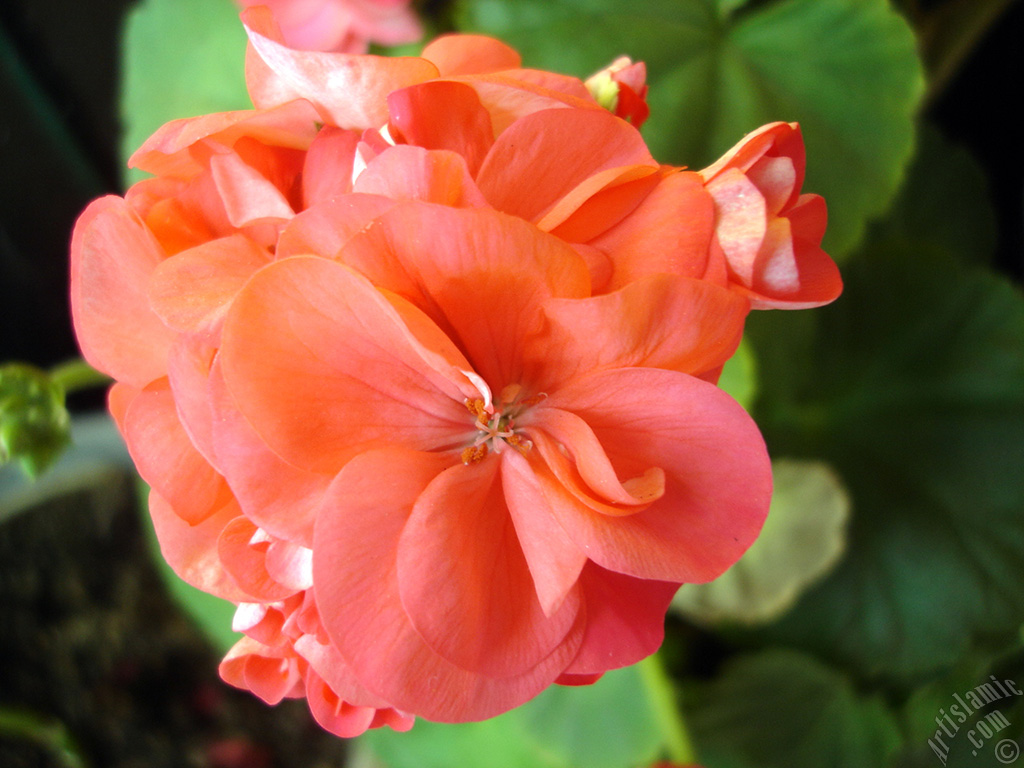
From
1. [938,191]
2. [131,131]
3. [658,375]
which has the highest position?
[658,375]

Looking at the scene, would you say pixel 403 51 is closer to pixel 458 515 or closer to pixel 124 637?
pixel 458 515

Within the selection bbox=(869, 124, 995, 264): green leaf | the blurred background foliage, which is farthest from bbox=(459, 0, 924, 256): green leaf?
bbox=(869, 124, 995, 264): green leaf

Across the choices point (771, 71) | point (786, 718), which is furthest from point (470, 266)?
point (786, 718)

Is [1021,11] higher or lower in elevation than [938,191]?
higher

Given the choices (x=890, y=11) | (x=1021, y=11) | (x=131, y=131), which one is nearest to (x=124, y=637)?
(x=131, y=131)

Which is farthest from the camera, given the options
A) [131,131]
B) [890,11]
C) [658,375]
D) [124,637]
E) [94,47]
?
[124,637]

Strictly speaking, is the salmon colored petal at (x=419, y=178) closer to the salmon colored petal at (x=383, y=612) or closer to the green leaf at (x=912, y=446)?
the salmon colored petal at (x=383, y=612)

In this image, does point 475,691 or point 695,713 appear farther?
point 695,713

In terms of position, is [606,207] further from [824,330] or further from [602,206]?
[824,330]
